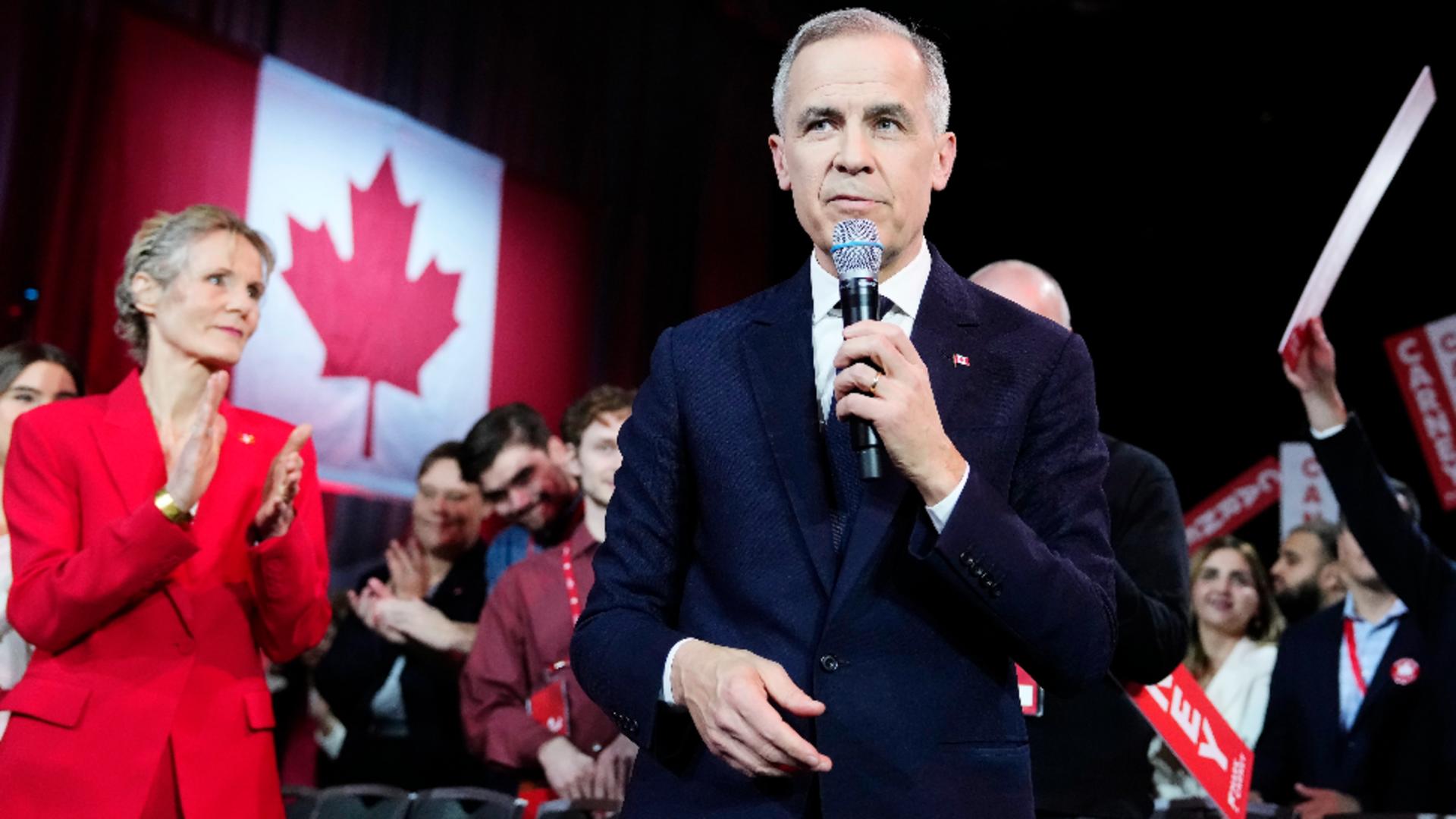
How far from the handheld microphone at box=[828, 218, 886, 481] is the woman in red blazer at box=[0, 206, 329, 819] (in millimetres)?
1303

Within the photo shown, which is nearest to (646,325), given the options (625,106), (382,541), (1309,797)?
(625,106)

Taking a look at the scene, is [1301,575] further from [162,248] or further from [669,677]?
[669,677]

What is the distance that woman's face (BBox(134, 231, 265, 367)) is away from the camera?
2.59 metres

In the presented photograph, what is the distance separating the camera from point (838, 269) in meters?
1.35

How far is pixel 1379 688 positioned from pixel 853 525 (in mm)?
3136

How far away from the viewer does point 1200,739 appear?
2.31 metres

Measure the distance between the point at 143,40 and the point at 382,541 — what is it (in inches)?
85.0

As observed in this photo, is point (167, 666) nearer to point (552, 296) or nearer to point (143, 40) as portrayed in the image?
point (143, 40)

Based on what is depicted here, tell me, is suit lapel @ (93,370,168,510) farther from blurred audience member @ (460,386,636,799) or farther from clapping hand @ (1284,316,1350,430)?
clapping hand @ (1284,316,1350,430)

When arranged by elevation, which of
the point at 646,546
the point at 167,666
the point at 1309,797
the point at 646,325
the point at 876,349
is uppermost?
the point at 646,325

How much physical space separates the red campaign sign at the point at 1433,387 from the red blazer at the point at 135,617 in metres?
6.97

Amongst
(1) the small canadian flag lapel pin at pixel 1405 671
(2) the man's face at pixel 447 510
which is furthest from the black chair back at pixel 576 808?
(1) the small canadian flag lapel pin at pixel 1405 671

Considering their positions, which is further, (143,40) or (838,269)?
(143,40)

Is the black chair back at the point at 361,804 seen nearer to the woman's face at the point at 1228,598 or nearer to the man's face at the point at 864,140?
the man's face at the point at 864,140
